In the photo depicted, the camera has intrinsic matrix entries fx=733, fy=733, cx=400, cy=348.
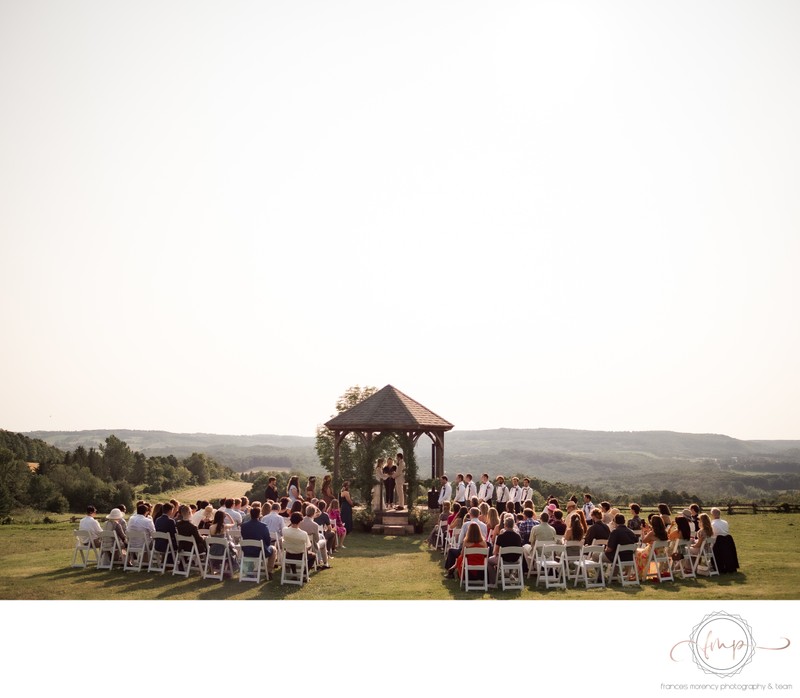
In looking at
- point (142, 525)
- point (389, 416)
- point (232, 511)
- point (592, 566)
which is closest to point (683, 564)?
point (592, 566)

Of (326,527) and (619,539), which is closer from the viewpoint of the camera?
(619,539)

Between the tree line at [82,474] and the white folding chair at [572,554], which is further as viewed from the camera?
the tree line at [82,474]

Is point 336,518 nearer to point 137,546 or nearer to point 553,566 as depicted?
point 137,546

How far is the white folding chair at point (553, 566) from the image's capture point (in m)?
12.5

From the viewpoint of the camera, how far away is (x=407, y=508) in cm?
2250

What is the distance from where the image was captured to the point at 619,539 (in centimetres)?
1254

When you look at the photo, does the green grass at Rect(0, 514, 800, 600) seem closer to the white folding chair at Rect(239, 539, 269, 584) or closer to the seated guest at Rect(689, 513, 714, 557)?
the white folding chair at Rect(239, 539, 269, 584)

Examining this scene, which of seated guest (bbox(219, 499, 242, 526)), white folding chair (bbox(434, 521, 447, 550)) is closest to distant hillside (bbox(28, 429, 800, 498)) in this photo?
white folding chair (bbox(434, 521, 447, 550))

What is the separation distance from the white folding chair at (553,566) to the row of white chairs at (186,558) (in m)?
4.11

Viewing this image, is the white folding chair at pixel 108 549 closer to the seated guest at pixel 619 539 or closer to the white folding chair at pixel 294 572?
the white folding chair at pixel 294 572

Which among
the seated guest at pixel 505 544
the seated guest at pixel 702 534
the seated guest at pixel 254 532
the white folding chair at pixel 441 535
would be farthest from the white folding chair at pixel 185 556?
the seated guest at pixel 702 534

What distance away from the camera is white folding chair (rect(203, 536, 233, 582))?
1276 cm
